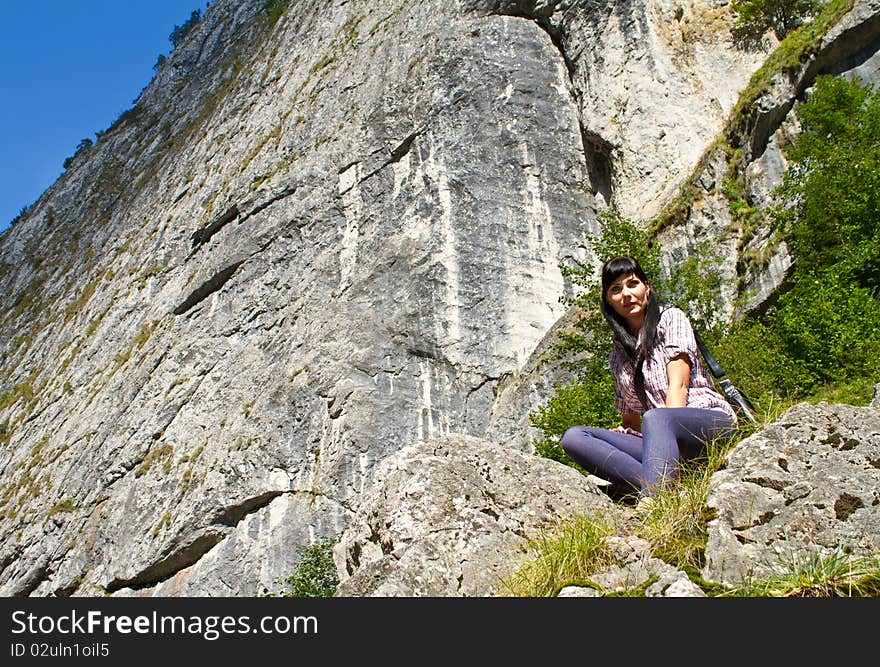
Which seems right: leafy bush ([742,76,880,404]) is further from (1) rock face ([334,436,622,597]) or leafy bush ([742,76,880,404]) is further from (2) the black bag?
(1) rock face ([334,436,622,597])

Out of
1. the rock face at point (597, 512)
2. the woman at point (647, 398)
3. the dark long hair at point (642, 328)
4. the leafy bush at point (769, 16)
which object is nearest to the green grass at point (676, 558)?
the rock face at point (597, 512)

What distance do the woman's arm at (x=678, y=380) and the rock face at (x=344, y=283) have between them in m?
9.14

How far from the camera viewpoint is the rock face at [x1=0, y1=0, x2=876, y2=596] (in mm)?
13922

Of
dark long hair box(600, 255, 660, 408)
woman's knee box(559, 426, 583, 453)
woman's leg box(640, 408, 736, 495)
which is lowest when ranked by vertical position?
woman's leg box(640, 408, 736, 495)

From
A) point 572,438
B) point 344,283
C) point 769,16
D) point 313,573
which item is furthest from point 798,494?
point 769,16

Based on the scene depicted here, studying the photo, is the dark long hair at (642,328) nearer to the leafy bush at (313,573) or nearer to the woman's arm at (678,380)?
the woman's arm at (678,380)

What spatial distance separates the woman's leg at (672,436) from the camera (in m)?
4.09

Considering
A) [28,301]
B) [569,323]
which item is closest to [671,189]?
[569,323]

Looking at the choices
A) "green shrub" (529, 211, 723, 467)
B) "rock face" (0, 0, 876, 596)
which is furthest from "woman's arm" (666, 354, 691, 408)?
"rock face" (0, 0, 876, 596)

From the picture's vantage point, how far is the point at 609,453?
4637 mm

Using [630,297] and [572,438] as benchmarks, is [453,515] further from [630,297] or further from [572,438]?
[630,297]

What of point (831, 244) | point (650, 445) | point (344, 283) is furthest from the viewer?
point (344, 283)

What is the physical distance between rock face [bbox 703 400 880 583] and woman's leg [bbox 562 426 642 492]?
68cm

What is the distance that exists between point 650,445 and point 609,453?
515 millimetres
